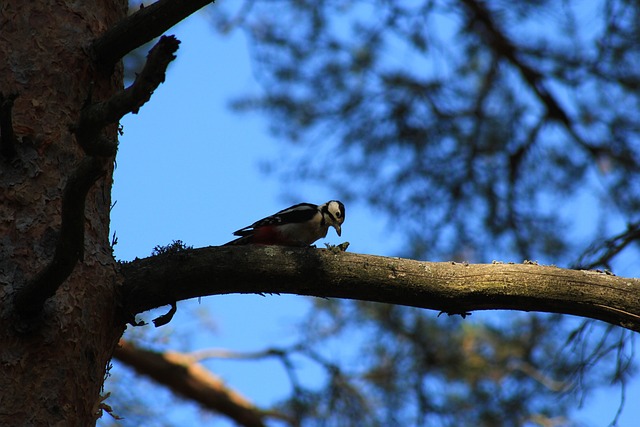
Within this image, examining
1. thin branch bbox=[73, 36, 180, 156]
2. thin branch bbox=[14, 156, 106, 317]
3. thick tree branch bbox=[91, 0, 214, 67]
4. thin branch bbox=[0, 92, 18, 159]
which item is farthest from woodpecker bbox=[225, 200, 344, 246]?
thin branch bbox=[73, 36, 180, 156]

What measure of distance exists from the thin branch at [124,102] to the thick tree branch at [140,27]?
3.05 ft

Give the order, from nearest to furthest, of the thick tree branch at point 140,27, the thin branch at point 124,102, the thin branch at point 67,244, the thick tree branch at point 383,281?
the thin branch at point 124,102
the thin branch at point 67,244
the thick tree branch at point 383,281
the thick tree branch at point 140,27

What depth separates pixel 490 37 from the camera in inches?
326

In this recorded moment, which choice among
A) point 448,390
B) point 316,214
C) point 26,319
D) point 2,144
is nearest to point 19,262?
point 26,319

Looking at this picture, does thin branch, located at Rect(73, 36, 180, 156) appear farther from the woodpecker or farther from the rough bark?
the woodpecker

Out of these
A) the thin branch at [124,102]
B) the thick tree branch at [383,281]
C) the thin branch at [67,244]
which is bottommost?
the thin branch at [67,244]

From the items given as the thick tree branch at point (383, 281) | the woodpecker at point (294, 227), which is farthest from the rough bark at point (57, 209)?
the woodpecker at point (294, 227)

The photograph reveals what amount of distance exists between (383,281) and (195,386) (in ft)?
14.7

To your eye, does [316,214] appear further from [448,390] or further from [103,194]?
[448,390]

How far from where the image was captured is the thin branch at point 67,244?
7.98 feet

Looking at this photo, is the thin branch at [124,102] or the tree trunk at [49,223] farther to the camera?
the tree trunk at [49,223]

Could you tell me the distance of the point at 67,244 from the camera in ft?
8.56

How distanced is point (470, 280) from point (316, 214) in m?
2.71

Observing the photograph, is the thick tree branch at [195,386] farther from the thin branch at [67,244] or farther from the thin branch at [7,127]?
the thin branch at [67,244]
